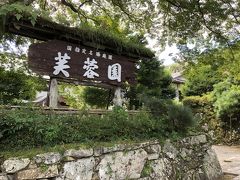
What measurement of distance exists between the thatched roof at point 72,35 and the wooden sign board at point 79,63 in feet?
0.51

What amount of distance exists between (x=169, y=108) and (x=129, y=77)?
1.63 m

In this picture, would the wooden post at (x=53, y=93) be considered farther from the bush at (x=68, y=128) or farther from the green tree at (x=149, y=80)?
the green tree at (x=149, y=80)

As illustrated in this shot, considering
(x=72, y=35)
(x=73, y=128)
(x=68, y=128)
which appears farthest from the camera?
(x=72, y=35)

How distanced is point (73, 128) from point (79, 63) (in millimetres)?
Answer: 2186

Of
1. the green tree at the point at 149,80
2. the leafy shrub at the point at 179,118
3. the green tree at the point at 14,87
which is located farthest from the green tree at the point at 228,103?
the green tree at the point at 14,87

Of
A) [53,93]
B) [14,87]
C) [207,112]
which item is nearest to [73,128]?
[53,93]

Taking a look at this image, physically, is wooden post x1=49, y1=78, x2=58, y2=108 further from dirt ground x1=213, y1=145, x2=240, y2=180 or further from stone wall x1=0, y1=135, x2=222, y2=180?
dirt ground x1=213, y1=145, x2=240, y2=180

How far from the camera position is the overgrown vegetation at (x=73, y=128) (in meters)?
4.33

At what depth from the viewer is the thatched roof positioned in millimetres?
5980

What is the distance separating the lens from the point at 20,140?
14.3ft

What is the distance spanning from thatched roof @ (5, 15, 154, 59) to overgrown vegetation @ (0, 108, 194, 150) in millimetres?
1889

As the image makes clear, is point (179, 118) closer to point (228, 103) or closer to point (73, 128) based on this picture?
point (73, 128)

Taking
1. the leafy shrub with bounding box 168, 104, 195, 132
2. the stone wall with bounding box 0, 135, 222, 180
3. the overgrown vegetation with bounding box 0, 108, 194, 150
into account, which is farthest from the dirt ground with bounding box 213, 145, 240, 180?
the overgrown vegetation with bounding box 0, 108, 194, 150

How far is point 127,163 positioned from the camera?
5285 millimetres
